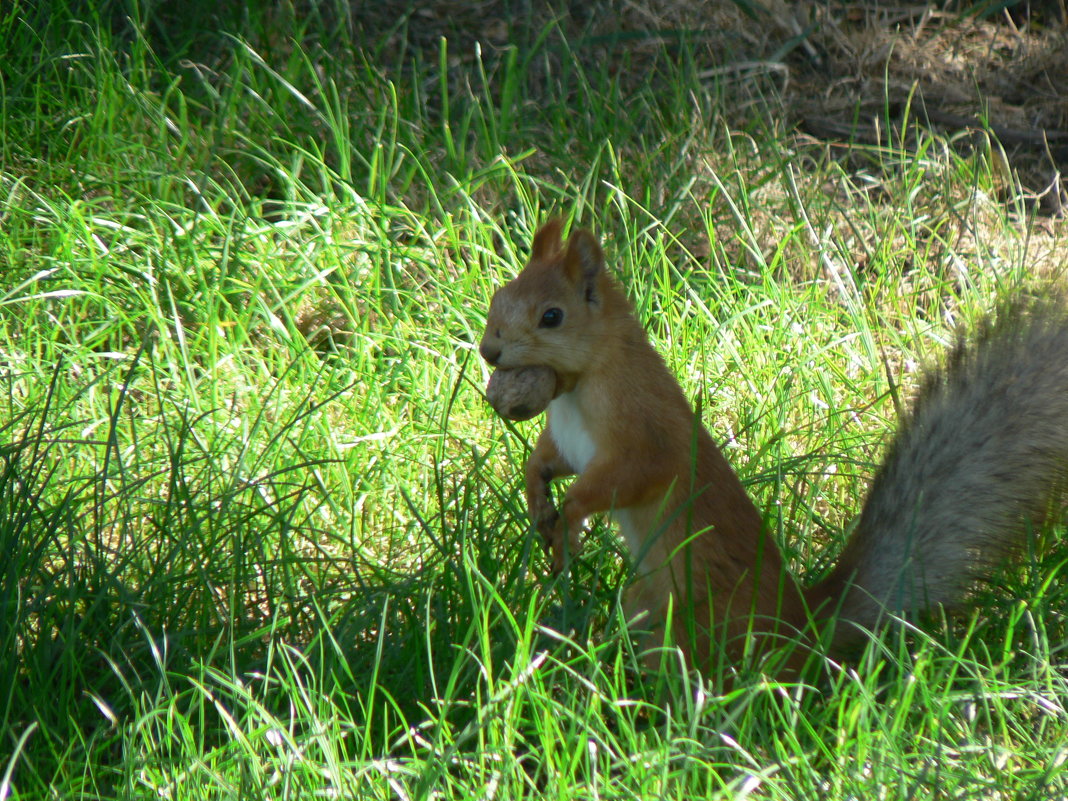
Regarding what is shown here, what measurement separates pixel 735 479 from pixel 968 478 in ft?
1.19

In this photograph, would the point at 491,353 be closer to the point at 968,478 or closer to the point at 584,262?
the point at 584,262

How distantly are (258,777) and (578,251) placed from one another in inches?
37.0

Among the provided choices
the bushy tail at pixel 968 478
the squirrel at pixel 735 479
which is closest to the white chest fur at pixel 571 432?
the squirrel at pixel 735 479

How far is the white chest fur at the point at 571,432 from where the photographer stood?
2.08m

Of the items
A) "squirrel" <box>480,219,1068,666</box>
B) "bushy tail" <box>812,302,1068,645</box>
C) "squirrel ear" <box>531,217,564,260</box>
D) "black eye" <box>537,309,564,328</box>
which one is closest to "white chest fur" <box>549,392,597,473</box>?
"squirrel" <box>480,219,1068,666</box>

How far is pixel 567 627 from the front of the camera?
1.99 meters

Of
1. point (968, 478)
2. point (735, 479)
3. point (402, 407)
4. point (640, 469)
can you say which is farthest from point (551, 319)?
point (402, 407)

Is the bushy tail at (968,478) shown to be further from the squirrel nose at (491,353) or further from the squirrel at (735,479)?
the squirrel nose at (491,353)

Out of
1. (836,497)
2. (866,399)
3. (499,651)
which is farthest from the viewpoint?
(866,399)

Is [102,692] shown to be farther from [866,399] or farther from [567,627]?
[866,399]

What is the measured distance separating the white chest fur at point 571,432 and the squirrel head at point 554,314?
Answer: 0.07 meters

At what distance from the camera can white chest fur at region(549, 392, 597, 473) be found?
81.8 inches

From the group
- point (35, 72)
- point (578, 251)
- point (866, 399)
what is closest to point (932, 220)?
point (866, 399)

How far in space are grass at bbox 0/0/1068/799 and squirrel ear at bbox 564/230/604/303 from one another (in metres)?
0.42
